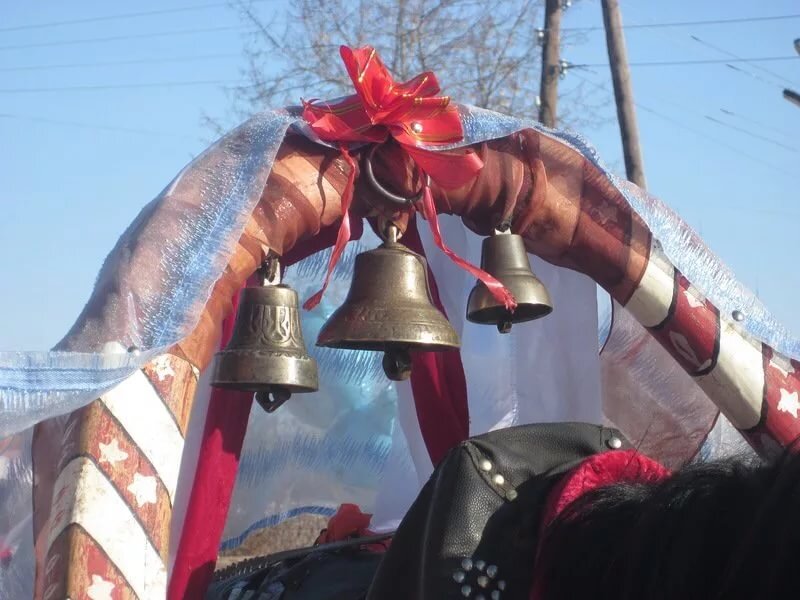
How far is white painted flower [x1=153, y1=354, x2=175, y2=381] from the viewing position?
80.4 inches

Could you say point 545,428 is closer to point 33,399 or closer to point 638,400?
point 33,399

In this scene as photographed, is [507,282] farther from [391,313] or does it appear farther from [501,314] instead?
[391,313]

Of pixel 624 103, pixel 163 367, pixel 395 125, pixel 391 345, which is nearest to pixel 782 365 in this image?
pixel 391 345

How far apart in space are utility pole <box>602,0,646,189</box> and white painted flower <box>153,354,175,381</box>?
8.73 metres

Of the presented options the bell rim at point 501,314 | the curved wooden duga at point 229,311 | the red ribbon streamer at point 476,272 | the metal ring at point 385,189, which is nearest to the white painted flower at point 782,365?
the curved wooden duga at point 229,311

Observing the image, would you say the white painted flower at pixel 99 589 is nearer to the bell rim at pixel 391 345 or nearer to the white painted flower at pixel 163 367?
the white painted flower at pixel 163 367

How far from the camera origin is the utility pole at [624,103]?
10.5 meters

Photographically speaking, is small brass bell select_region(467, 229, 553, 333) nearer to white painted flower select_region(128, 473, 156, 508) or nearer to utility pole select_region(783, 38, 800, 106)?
white painted flower select_region(128, 473, 156, 508)

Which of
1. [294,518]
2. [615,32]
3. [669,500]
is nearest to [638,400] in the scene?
[294,518]

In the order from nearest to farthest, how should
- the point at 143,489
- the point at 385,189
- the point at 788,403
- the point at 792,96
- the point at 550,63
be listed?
the point at 143,489 < the point at 385,189 < the point at 788,403 < the point at 792,96 < the point at 550,63

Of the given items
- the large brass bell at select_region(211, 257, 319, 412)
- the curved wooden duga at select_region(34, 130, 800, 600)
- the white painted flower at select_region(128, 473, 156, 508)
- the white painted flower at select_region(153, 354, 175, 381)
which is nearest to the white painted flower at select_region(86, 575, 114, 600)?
the curved wooden duga at select_region(34, 130, 800, 600)

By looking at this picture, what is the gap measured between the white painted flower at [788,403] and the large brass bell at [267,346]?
1063mm

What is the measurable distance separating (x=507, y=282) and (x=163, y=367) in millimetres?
785

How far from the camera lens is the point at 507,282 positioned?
7.80 ft
